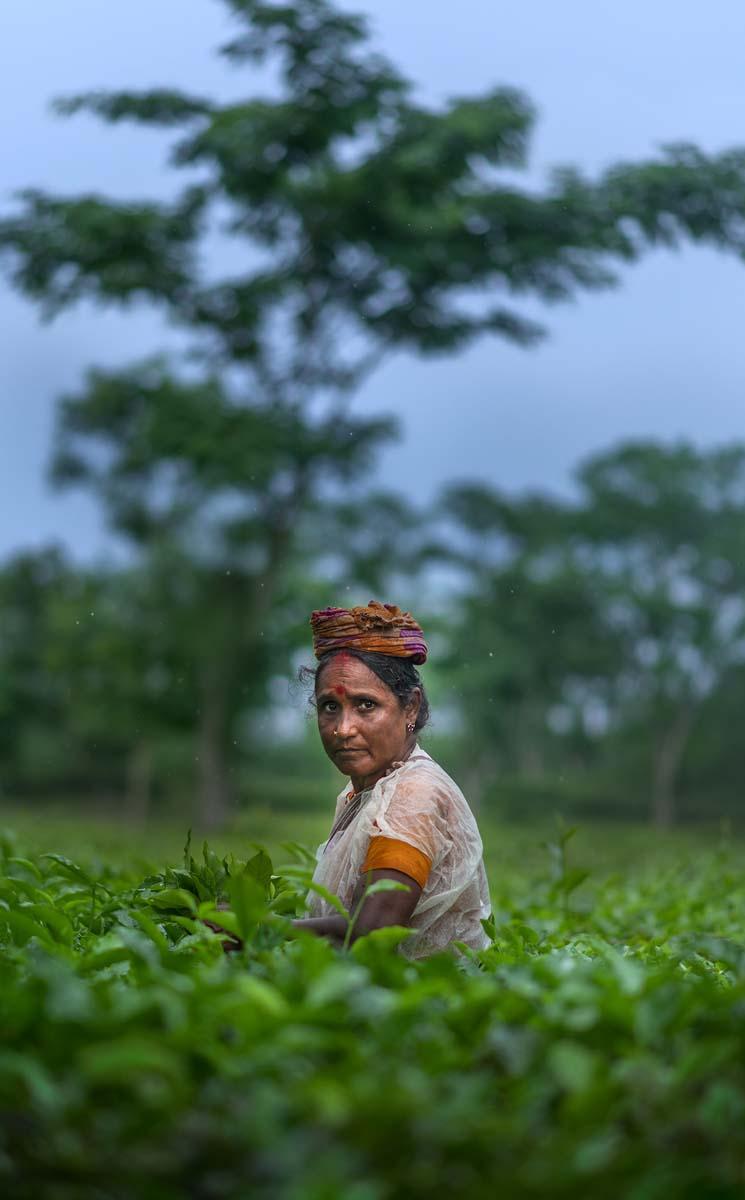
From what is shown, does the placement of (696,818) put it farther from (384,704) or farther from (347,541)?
(384,704)

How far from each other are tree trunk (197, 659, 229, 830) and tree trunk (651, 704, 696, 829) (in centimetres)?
1292

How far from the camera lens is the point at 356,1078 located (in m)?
1.68

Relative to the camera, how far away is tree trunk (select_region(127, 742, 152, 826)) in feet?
97.2

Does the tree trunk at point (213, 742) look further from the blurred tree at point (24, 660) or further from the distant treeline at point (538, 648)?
the blurred tree at point (24, 660)

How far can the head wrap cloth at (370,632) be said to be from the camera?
125 inches

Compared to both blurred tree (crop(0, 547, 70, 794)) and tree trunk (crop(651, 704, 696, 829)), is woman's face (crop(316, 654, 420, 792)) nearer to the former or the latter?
tree trunk (crop(651, 704, 696, 829))

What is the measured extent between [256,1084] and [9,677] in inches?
1202

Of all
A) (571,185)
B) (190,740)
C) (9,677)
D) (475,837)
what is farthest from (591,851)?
(9,677)

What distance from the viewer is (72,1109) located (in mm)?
1665

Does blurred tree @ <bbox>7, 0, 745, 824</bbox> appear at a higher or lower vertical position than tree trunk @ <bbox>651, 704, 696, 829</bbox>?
higher

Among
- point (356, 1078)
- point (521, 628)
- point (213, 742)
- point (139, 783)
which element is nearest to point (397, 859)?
point (356, 1078)

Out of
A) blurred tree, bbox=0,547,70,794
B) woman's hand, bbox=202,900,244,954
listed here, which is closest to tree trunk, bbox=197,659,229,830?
blurred tree, bbox=0,547,70,794

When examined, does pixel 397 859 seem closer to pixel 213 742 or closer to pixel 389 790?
pixel 389 790

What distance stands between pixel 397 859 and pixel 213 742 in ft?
56.4
